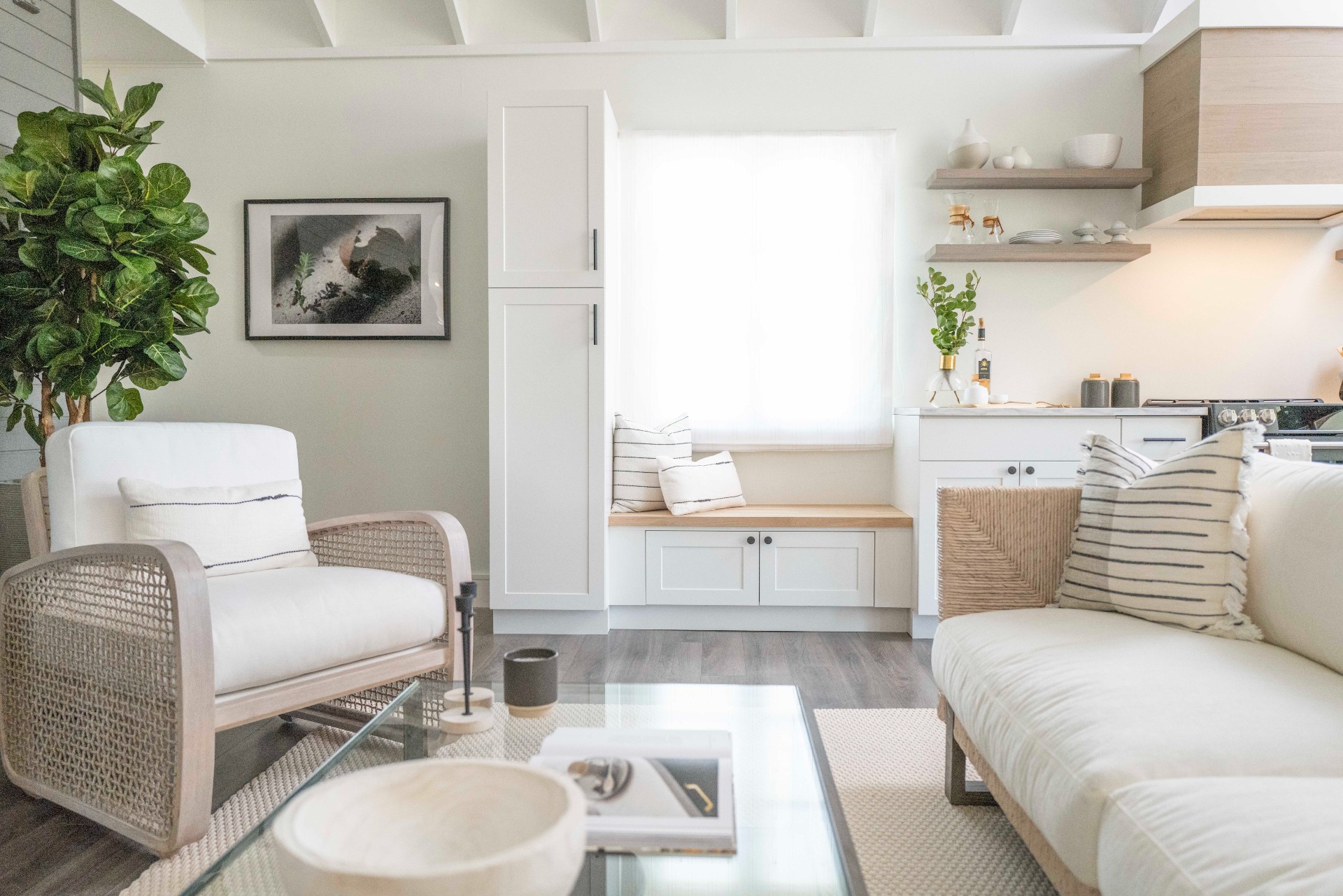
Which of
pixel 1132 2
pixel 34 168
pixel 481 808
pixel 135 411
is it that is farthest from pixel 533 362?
pixel 1132 2

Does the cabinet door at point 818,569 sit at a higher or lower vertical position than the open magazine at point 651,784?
lower

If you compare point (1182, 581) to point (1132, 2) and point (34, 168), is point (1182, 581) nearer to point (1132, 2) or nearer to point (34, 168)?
point (34, 168)

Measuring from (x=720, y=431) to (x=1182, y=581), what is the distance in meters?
2.37

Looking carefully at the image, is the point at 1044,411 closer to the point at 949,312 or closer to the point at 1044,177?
the point at 949,312

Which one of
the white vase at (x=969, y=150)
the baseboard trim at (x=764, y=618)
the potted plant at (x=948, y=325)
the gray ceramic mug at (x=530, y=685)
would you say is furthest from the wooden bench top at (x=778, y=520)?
the gray ceramic mug at (x=530, y=685)

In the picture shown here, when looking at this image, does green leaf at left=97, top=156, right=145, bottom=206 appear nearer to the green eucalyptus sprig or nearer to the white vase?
the green eucalyptus sprig

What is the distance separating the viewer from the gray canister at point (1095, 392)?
3.66 metres

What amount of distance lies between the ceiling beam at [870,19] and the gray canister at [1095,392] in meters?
1.77

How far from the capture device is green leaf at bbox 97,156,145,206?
7.85 feet

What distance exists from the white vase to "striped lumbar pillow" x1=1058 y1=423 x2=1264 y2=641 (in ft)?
7.18

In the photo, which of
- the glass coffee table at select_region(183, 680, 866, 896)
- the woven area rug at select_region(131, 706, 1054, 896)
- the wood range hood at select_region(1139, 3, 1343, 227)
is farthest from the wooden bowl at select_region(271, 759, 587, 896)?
the wood range hood at select_region(1139, 3, 1343, 227)

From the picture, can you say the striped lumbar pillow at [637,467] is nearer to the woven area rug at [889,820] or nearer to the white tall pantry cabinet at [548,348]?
the white tall pantry cabinet at [548,348]

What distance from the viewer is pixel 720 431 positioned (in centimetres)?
388

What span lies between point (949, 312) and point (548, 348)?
166 cm
